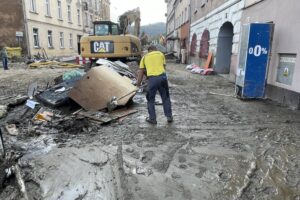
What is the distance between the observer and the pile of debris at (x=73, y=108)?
541 cm

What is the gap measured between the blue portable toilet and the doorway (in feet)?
21.4

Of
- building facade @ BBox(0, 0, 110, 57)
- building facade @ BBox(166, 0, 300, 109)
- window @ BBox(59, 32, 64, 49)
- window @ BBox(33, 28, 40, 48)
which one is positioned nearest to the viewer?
building facade @ BBox(166, 0, 300, 109)

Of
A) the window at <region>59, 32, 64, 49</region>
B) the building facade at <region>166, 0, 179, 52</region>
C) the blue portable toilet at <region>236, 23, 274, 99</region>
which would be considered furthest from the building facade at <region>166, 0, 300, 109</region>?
Answer: the window at <region>59, 32, 64, 49</region>

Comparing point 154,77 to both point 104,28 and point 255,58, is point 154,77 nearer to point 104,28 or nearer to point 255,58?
point 255,58

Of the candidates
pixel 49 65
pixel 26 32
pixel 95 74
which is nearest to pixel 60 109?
pixel 95 74

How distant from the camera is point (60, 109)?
6648mm

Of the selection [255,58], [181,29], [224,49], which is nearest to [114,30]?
[224,49]

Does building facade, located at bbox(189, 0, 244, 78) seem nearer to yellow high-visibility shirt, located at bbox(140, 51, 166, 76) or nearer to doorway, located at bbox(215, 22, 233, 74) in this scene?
doorway, located at bbox(215, 22, 233, 74)

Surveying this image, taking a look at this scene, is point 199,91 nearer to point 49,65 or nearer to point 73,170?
point 73,170

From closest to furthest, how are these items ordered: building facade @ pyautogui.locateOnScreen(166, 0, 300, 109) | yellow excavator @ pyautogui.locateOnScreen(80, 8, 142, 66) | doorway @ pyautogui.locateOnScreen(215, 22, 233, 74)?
building facade @ pyautogui.locateOnScreen(166, 0, 300, 109) < yellow excavator @ pyautogui.locateOnScreen(80, 8, 142, 66) < doorway @ pyautogui.locateOnScreen(215, 22, 233, 74)

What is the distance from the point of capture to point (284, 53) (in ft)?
24.4

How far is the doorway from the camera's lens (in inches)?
571

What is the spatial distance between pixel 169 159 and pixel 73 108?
11.4ft

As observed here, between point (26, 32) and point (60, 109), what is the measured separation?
19262mm
